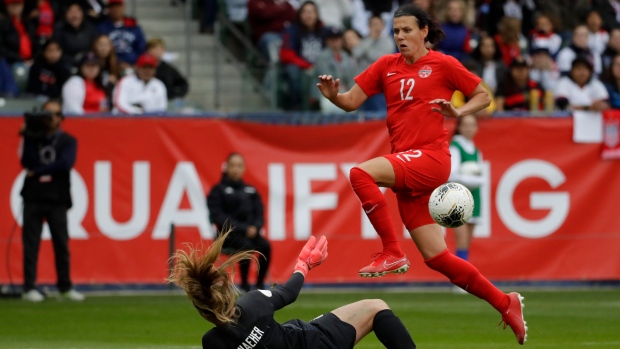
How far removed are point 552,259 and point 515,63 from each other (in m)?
3.08

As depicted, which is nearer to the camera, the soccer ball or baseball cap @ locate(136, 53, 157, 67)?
the soccer ball

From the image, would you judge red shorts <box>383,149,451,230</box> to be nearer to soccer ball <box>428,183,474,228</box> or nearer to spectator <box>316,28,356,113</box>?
soccer ball <box>428,183,474,228</box>

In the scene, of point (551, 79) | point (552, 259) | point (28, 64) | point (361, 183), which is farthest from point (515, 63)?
point (361, 183)

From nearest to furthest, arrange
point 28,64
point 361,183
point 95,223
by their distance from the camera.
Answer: point 361,183
point 95,223
point 28,64

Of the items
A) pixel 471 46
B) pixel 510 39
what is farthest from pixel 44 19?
pixel 510 39

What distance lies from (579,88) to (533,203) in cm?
245

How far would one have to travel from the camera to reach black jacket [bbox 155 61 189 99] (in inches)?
717

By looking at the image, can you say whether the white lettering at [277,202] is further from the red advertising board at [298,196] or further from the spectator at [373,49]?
the spectator at [373,49]

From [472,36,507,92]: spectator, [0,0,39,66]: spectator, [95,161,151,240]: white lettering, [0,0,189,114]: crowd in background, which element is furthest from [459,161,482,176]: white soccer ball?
[0,0,39,66]: spectator

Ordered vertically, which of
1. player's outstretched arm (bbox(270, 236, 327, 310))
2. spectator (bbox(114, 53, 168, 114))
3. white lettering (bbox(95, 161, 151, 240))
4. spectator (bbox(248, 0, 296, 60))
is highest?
spectator (bbox(248, 0, 296, 60))

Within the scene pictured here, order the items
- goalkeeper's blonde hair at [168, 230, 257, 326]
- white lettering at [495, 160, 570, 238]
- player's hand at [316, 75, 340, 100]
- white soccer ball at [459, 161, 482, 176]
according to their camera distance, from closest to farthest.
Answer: goalkeeper's blonde hair at [168, 230, 257, 326] < player's hand at [316, 75, 340, 100] < white soccer ball at [459, 161, 482, 176] < white lettering at [495, 160, 570, 238]

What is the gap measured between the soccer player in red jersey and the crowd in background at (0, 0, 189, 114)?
7.58 meters

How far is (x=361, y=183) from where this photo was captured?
973 cm

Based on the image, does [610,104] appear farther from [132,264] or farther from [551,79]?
[132,264]
